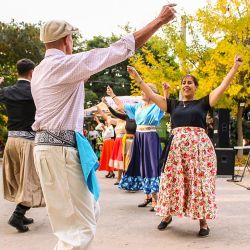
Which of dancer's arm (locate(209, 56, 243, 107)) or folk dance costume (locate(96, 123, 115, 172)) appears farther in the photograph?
folk dance costume (locate(96, 123, 115, 172))

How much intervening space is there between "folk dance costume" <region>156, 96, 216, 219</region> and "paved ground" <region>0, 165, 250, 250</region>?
12.2 inches

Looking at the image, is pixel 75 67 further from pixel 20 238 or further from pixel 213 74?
pixel 213 74

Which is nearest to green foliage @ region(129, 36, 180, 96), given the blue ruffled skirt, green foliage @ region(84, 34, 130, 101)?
the blue ruffled skirt

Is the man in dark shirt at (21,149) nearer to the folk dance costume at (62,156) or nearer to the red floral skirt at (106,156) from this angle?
the folk dance costume at (62,156)

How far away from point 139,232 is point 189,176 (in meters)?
0.85

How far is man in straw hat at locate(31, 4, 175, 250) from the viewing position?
3.14 meters

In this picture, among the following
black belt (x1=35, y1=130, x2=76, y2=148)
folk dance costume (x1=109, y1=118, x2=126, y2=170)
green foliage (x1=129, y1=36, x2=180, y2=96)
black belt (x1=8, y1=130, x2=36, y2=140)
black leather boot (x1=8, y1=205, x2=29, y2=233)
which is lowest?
black leather boot (x1=8, y1=205, x2=29, y2=233)

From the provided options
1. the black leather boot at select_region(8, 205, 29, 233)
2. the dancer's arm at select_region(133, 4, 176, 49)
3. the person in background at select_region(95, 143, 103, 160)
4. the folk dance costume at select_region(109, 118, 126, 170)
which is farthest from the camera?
the person in background at select_region(95, 143, 103, 160)

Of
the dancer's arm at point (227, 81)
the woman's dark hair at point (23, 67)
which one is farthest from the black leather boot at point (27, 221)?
the dancer's arm at point (227, 81)

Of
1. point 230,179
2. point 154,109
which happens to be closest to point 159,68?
point 230,179

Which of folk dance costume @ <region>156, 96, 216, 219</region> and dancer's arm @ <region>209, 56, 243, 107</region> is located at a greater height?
dancer's arm @ <region>209, 56, 243, 107</region>

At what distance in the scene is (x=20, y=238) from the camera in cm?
543

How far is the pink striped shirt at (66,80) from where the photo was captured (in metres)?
2.96

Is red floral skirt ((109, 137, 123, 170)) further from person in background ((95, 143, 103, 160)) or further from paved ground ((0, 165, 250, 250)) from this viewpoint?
person in background ((95, 143, 103, 160))
